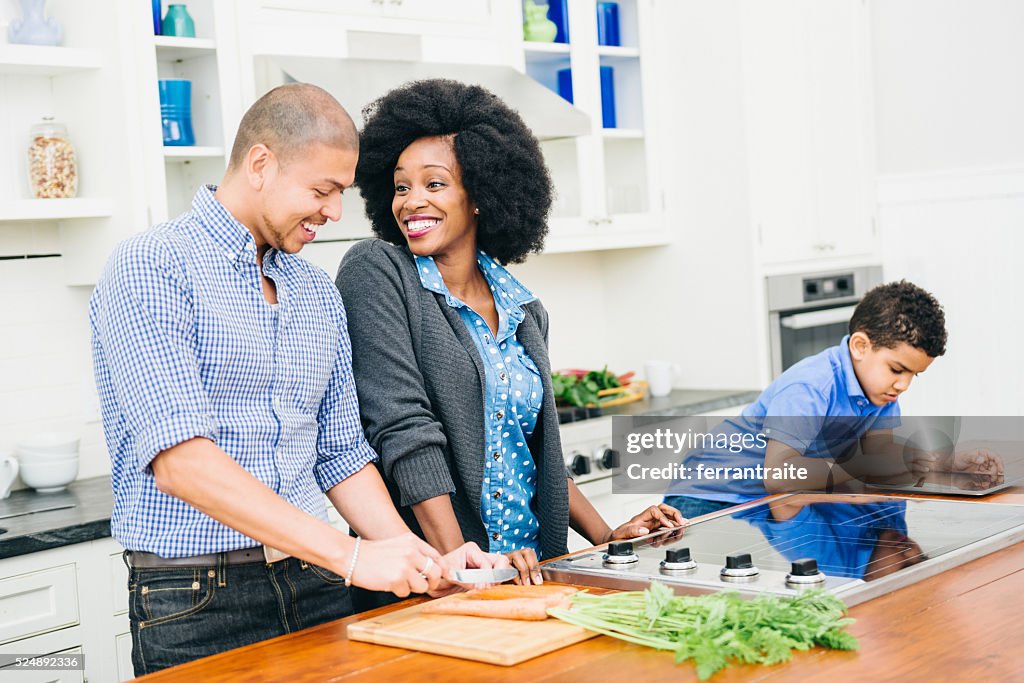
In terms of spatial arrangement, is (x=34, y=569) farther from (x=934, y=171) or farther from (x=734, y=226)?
(x=934, y=171)

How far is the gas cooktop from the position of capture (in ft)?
5.48

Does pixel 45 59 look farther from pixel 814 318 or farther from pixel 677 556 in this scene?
pixel 814 318

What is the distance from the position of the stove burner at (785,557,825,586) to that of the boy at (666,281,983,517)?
91cm

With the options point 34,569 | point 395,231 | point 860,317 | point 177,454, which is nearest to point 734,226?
point 860,317

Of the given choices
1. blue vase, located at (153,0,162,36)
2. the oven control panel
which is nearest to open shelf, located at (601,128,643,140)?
the oven control panel

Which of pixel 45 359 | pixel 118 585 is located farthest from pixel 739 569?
pixel 45 359

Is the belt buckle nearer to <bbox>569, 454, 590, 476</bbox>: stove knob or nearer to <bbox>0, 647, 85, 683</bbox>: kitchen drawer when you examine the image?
<bbox>0, 647, 85, 683</bbox>: kitchen drawer

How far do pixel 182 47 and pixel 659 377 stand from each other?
221 centimetres

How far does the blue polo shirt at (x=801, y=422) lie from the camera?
8.52 ft

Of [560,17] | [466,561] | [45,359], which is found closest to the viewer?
[466,561]

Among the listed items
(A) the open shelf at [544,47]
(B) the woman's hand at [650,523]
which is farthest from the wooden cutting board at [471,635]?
(A) the open shelf at [544,47]

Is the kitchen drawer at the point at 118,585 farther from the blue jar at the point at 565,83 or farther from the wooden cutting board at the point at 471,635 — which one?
the blue jar at the point at 565,83

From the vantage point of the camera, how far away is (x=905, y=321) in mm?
2699

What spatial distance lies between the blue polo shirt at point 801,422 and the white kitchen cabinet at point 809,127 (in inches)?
74.4
